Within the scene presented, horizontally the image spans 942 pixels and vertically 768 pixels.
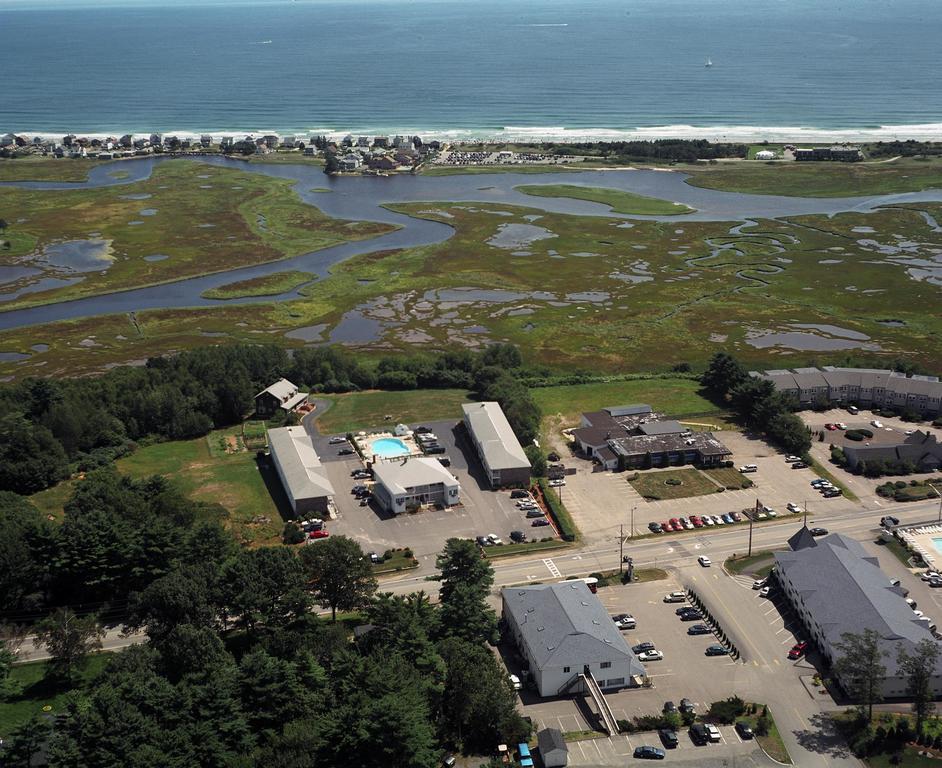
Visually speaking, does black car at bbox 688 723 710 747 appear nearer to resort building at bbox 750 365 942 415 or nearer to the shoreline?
resort building at bbox 750 365 942 415

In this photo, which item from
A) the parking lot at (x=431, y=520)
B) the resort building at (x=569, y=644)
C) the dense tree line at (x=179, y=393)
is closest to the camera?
the resort building at (x=569, y=644)

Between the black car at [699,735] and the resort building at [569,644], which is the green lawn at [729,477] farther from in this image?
the black car at [699,735]

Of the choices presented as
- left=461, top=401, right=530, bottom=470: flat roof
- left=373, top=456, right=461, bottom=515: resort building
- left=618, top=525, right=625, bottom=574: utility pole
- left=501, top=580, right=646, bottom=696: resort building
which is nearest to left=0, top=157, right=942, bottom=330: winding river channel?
left=461, top=401, right=530, bottom=470: flat roof

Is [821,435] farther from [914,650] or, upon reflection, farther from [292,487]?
[292,487]

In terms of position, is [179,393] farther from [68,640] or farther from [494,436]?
[68,640]

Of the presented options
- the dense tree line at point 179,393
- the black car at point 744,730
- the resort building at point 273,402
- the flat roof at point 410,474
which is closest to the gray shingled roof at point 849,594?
the black car at point 744,730

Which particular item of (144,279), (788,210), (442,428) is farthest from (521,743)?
(788,210)
